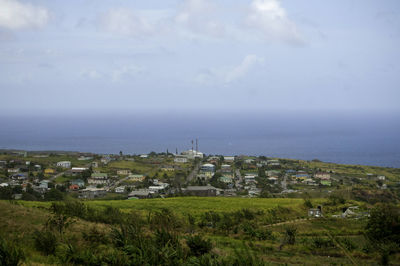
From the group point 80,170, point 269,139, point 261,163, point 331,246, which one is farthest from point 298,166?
point 269,139

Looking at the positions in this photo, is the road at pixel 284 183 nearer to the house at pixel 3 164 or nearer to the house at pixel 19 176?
the house at pixel 19 176

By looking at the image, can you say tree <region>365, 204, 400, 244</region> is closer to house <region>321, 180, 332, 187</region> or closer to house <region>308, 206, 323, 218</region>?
house <region>308, 206, 323, 218</region>

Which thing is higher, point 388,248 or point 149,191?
point 388,248

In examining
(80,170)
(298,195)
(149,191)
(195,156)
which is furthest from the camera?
(195,156)

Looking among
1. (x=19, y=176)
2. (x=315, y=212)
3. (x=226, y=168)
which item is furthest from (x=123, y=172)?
(x=315, y=212)

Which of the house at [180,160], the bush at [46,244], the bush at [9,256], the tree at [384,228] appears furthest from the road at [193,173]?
the bush at [9,256]

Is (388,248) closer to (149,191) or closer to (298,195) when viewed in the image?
(298,195)

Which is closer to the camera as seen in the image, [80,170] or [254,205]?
[254,205]

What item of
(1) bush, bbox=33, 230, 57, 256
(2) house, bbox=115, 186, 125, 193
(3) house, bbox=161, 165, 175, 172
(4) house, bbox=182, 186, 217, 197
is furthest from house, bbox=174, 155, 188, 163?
(1) bush, bbox=33, 230, 57, 256
